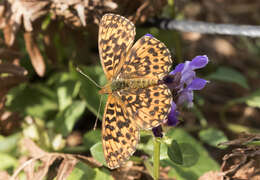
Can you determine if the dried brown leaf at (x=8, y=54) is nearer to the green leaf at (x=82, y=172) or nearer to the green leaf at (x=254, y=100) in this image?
the green leaf at (x=82, y=172)

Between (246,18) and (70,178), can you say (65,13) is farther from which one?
(246,18)

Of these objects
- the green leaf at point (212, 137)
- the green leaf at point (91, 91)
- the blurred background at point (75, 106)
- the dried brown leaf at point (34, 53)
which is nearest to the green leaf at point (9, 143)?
the blurred background at point (75, 106)

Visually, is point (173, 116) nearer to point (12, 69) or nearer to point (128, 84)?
point (128, 84)

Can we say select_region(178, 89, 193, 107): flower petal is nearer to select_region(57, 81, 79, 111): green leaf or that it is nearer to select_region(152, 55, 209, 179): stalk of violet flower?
select_region(152, 55, 209, 179): stalk of violet flower

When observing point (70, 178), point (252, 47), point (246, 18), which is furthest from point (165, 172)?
point (246, 18)

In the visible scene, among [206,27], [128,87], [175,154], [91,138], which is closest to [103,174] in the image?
[91,138]

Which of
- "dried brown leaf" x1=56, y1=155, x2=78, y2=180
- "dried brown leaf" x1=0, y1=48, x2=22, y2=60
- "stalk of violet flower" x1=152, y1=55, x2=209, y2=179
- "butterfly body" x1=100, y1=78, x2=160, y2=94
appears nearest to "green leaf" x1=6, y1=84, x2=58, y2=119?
"dried brown leaf" x1=0, y1=48, x2=22, y2=60
